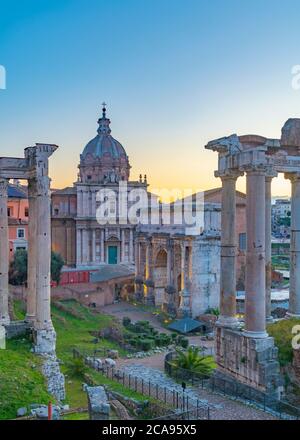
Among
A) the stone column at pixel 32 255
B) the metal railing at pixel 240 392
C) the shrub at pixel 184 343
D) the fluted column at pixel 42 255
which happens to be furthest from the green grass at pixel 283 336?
the shrub at pixel 184 343

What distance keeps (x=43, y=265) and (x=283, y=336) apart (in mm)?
8940

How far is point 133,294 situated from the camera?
46.0 metres

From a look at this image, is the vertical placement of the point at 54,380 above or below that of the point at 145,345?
above

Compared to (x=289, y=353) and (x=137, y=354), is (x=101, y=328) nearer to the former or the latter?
(x=137, y=354)

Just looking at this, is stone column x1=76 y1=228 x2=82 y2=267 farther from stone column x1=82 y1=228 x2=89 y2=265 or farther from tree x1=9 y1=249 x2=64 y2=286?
tree x1=9 y1=249 x2=64 y2=286

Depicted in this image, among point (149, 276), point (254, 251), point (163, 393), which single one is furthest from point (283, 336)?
point (149, 276)

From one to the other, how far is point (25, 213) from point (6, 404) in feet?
131

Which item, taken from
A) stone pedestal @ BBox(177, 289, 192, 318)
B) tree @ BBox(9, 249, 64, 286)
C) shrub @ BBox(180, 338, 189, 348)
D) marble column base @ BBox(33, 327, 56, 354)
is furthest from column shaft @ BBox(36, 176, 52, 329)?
tree @ BBox(9, 249, 64, 286)

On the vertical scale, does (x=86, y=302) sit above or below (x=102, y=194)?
below

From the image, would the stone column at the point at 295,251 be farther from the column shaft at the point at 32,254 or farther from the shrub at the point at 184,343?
the shrub at the point at 184,343

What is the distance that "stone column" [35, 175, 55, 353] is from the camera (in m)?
19.2

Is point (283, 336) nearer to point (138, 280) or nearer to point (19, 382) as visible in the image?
point (19, 382)

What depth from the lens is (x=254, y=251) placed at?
1587 centimetres
